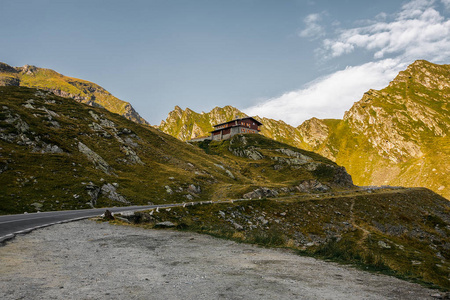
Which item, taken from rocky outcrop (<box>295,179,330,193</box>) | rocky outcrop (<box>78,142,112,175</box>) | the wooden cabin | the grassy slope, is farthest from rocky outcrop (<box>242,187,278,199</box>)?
the wooden cabin

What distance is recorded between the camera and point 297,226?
106 feet

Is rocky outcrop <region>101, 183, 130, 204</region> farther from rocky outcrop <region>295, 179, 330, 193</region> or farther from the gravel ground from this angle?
rocky outcrop <region>295, 179, 330, 193</region>

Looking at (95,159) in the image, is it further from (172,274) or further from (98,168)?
(172,274)

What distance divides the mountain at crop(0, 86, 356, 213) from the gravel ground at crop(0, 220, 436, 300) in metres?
24.0

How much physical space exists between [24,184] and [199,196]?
29.4m

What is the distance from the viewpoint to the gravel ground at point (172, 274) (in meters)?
6.76

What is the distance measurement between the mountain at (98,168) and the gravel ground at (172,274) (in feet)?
78.8

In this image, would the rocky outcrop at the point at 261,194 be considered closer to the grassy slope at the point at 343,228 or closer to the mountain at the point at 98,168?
the mountain at the point at 98,168

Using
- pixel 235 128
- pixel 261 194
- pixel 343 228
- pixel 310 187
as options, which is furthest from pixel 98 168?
pixel 235 128

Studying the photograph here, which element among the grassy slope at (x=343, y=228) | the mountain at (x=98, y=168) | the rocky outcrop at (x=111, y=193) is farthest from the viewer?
the rocky outcrop at (x=111, y=193)

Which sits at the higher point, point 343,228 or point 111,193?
point 111,193

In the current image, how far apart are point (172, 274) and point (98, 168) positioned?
1762 inches

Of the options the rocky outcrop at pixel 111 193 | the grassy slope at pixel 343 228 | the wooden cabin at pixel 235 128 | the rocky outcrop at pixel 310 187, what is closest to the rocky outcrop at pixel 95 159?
the rocky outcrop at pixel 111 193

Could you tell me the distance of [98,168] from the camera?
153ft
